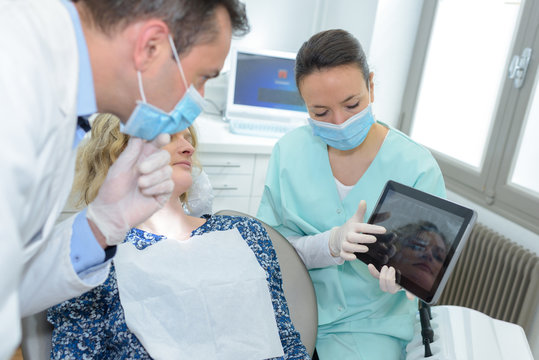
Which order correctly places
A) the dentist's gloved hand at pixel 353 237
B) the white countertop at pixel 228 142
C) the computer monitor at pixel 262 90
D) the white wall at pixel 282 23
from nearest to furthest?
the dentist's gloved hand at pixel 353 237 < the white countertop at pixel 228 142 < the computer monitor at pixel 262 90 < the white wall at pixel 282 23

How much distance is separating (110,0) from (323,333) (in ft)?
3.76

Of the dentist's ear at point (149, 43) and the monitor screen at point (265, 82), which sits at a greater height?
the dentist's ear at point (149, 43)

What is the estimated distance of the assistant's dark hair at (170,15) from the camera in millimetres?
724

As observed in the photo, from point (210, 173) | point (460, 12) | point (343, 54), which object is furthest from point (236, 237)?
point (460, 12)

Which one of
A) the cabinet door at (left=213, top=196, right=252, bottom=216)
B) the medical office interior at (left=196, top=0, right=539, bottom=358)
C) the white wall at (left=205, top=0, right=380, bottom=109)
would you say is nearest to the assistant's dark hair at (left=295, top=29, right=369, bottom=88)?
the medical office interior at (left=196, top=0, right=539, bottom=358)

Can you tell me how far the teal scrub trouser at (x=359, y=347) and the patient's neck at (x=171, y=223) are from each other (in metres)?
0.55

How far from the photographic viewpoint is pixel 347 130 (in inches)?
56.3

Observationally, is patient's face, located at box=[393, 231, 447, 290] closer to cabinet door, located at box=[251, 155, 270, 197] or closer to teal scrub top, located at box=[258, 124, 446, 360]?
teal scrub top, located at box=[258, 124, 446, 360]

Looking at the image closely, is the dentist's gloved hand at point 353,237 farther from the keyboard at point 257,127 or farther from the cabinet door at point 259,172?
the keyboard at point 257,127

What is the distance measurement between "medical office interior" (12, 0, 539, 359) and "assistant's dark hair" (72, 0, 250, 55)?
107 centimetres

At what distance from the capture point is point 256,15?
3438 millimetres

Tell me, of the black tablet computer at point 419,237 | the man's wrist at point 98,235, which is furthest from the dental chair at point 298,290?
the man's wrist at point 98,235

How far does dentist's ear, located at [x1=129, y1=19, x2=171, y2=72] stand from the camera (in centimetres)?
73

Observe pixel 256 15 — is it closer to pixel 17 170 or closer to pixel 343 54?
pixel 343 54
